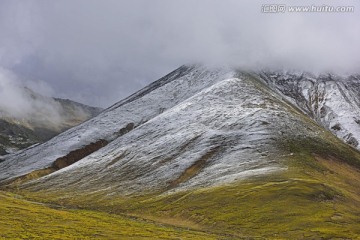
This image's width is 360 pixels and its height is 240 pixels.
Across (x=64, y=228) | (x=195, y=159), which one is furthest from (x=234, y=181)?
(x=64, y=228)

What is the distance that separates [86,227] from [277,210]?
43831 millimetres

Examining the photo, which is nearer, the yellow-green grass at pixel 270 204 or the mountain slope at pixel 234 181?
the yellow-green grass at pixel 270 204

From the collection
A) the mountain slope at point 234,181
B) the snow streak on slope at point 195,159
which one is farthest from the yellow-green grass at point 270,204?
the snow streak on slope at point 195,159

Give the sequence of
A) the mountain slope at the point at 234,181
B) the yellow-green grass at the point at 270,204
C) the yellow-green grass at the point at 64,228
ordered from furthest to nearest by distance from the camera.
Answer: the mountain slope at the point at 234,181 < the yellow-green grass at the point at 270,204 < the yellow-green grass at the point at 64,228

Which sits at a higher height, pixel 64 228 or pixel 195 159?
pixel 195 159

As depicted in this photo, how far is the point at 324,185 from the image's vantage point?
387 ft

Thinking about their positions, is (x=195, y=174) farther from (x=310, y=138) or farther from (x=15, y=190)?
(x=15, y=190)

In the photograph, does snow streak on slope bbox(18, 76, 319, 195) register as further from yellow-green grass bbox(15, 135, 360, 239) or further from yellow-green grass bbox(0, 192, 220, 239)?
yellow-green grass bbox(0, 192, 220, 239)

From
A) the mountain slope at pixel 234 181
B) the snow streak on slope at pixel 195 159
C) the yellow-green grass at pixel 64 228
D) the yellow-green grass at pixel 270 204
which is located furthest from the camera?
the snow streak on slope at pixel 195 159

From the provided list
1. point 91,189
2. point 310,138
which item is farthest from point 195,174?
point 310,138

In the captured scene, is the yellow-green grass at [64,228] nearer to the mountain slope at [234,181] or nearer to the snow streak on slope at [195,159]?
the mountain slope at [234,181]

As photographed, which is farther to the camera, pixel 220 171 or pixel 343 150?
pixel 343 150

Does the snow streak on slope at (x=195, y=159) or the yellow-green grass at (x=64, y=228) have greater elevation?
the snow streak on slope at (x=195, y=159)

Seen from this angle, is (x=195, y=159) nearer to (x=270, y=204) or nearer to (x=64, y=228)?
(x=270, y=204)
